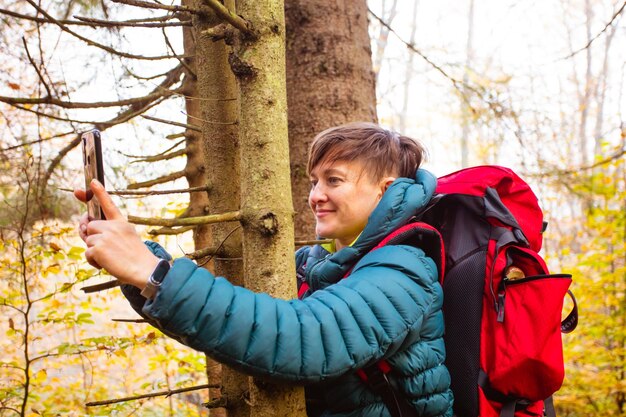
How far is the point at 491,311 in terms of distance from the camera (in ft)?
5.63

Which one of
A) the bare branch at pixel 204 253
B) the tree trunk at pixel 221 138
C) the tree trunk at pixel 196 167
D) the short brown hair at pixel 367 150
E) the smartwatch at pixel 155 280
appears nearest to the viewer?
the smartwatch at pixel 155 280

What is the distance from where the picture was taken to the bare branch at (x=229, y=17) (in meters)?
1.45

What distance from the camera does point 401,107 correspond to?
21219mm

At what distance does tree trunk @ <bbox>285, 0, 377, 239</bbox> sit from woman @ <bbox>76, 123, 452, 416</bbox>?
1145mm

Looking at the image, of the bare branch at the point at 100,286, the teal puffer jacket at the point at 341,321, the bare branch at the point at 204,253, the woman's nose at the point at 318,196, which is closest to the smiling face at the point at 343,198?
the woman's nose at the point at 318,196

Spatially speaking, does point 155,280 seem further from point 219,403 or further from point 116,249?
point 219,403

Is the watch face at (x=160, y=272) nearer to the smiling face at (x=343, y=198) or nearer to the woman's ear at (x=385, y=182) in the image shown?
the smiling face at (x=343, y=198)

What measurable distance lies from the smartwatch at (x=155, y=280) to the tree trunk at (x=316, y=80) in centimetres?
190

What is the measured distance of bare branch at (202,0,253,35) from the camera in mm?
1452

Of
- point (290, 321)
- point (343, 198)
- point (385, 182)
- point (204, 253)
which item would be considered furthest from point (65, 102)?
point (290, 321)

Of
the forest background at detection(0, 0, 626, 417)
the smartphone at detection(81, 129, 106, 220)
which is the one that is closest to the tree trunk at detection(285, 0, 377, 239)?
the forest background at detection(0, 0, 626, 417)

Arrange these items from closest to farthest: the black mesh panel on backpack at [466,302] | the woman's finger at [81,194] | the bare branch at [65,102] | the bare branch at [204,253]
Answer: the woman's finger at [81,194] < the black mesh panel on backpack at [466,302] < the bare branch at [204,253] < the bare branch at [65,102]

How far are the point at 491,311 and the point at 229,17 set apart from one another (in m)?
1.30

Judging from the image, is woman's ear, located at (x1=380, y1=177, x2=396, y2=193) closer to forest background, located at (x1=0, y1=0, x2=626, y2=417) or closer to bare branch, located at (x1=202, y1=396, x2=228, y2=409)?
forest background, located at (x1=0, y1=0, x2=626, y2=417)
